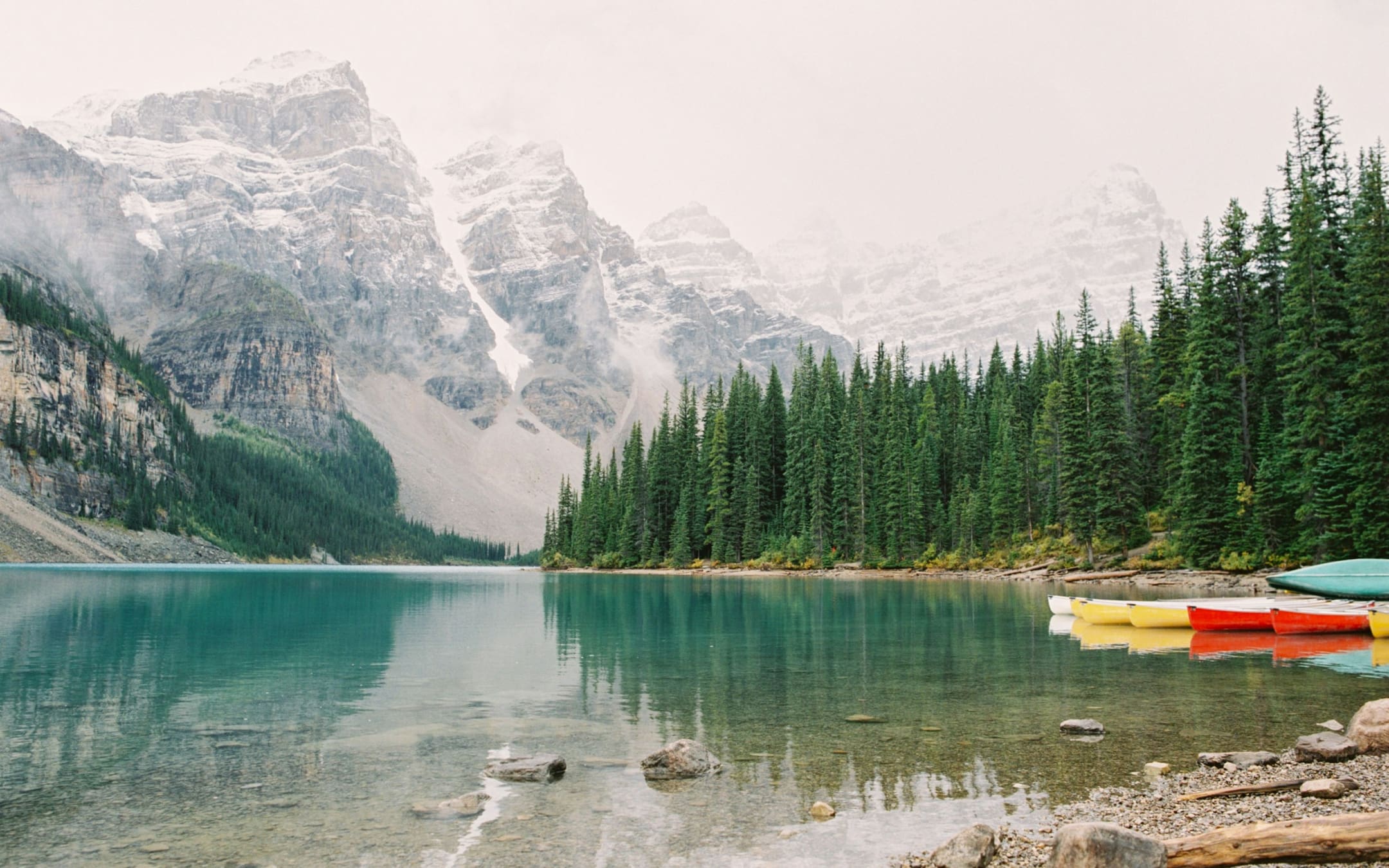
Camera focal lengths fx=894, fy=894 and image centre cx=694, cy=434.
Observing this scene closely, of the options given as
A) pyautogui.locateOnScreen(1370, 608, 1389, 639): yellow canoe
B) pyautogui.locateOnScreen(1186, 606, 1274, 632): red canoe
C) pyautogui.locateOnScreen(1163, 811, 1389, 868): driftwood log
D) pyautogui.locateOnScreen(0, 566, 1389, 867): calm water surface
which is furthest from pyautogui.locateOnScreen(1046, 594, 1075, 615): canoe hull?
pyautogui.locateOnScreen(1163, 811, 1389, 868): driftwood log

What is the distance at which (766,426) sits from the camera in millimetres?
112875

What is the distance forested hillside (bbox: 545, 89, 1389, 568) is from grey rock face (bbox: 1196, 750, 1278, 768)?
3833 cm

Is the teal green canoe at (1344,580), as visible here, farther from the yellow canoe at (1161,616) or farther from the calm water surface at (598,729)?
the calm water surface at (598,729)

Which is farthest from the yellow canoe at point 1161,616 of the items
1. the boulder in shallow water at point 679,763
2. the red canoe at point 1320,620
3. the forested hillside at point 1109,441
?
the boulder in shallow water at point 679,763

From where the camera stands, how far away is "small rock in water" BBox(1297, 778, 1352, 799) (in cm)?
1078

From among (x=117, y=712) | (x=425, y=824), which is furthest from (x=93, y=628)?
(x=425, y=824)

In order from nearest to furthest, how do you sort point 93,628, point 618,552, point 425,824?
point 425,824 → point 93,628 → point 618,552

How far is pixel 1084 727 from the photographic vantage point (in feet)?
51.9

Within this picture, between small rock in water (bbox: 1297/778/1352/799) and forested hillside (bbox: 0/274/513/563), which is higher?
forested hillside (bbox: 0/274/513/563)

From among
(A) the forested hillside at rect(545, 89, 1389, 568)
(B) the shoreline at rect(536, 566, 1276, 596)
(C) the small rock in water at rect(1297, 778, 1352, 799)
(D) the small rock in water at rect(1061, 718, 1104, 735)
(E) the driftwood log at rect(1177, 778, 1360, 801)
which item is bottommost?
(B) the shoreline at rect(536, 566, 1276, 596)

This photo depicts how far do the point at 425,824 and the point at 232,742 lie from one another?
682cm

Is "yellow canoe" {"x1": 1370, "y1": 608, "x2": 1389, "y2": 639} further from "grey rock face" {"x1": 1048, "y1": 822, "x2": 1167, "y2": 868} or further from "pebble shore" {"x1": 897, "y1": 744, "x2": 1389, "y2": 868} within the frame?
"grey rock face" {"x1": 1048, "y1": 822, "x2": 1167, "y2": 868}

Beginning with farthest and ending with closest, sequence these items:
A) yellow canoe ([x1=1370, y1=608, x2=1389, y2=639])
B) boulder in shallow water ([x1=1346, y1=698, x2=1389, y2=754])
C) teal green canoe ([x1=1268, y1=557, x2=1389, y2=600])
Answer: teal green canoe ([x1=1268, y1=557, x2=1389, y2=600]), yellow canoe ([x1=1370, y1=608, x2=1389, y2=639]), boulder in shallow water ([x1=1346, y1=698, x2=1389, y2=754])

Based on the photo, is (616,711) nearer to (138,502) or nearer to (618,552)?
(618,552)
